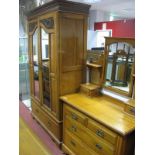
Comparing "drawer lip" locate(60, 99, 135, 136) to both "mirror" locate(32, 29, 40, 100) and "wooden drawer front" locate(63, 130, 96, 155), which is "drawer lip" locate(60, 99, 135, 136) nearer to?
"wooden drawer front" locate(63, 130, 96, 155)

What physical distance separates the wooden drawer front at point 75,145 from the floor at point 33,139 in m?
0.24

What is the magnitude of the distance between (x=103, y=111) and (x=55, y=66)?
89 centimetres

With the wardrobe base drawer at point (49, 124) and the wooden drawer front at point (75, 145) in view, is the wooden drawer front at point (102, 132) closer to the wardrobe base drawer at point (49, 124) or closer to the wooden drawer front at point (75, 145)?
the wooden drawer front at point (75, 145)

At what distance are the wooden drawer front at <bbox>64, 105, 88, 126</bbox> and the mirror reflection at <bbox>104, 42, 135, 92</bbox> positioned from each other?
539 mm

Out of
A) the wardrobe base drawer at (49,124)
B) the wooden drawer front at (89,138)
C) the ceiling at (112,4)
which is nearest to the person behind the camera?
the wooden drawer front at (89,138)

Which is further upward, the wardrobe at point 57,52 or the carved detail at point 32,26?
the carved detail at point 32,26

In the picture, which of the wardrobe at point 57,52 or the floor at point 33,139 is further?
the wardrobe at point 57,52

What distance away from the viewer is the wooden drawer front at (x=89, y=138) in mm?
1574

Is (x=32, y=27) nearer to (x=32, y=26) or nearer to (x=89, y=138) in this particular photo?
(x=32, y=26)

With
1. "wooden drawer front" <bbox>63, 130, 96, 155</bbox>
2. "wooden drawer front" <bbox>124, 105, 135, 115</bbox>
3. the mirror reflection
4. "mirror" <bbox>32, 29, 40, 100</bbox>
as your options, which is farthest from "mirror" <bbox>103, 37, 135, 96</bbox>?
"mirror" <bbox>32, 29, 40, 100</bbox>

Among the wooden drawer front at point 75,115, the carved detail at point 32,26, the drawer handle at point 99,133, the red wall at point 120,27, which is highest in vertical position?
the red wall at point 120,27

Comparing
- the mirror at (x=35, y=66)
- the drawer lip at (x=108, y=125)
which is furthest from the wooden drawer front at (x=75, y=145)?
the mirror at (x=35, y=66)

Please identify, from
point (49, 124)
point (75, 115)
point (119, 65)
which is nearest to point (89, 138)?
point (75, 115)
